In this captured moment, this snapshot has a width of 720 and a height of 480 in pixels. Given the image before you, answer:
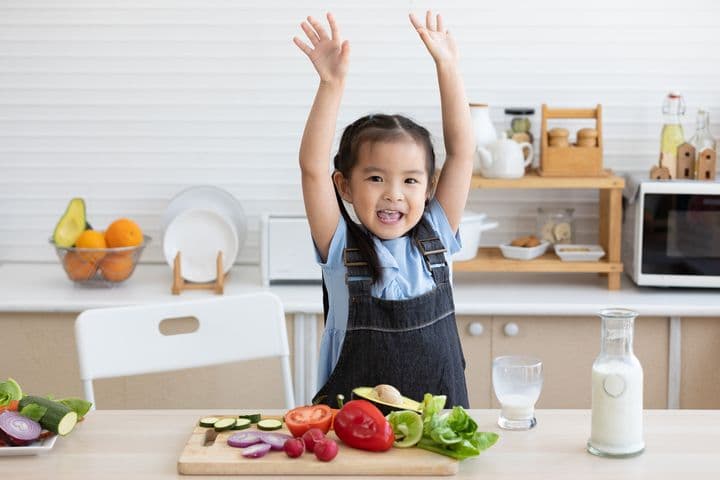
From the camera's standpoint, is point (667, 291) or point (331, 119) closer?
point (331, 119)

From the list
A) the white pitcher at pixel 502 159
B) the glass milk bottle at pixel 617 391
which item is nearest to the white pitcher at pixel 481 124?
the white pitcher at pixel 502 159

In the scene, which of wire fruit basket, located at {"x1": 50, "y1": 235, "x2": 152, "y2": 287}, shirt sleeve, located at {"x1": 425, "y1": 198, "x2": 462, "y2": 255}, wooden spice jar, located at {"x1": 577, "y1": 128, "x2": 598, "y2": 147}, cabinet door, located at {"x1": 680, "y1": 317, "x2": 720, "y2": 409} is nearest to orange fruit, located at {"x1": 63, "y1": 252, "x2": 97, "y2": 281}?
wire fruit basket, located at {"x1": 50, "y1": 235, "x2": 152, "y2": 287}

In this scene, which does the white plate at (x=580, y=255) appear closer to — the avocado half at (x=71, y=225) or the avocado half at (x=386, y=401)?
the avocado half at (x=71, y=225)

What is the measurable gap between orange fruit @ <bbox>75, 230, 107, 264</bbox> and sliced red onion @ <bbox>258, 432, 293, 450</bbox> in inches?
58.5

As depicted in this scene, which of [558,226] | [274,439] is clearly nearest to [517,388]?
[274,439]

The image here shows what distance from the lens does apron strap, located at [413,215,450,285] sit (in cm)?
200

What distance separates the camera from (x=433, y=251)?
2006mm

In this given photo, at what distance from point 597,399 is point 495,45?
1.82 meters

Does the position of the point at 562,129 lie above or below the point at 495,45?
below

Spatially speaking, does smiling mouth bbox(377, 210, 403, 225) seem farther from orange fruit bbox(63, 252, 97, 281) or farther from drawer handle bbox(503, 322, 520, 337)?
orange fruit bbox(63, 252, 97, 281)

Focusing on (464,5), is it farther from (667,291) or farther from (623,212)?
(667,291)

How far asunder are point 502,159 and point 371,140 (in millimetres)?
1083

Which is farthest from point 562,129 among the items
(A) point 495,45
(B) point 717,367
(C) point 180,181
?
(C) point 180,181

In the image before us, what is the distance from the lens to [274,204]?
330 cm
